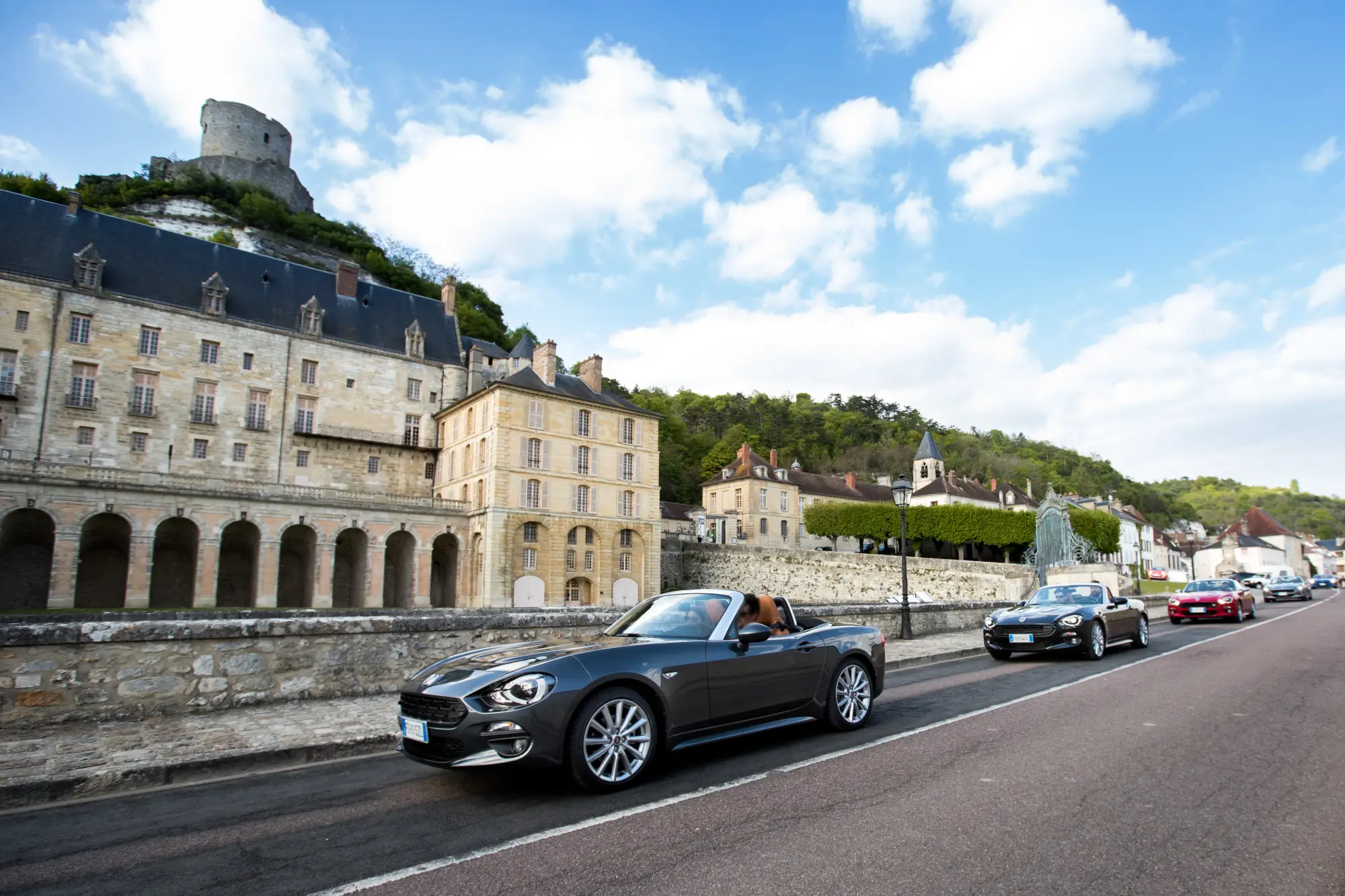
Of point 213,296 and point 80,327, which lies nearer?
point 80,327

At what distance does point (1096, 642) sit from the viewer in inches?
486

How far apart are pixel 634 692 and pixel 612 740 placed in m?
0.36

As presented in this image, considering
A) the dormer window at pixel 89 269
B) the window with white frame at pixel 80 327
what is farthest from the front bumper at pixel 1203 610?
the dormer window at pixel 89 269

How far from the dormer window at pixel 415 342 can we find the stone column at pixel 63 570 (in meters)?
23.0

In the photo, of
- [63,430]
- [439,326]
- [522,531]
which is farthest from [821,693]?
[439,326]

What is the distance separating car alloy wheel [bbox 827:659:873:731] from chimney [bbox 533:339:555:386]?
41.5m

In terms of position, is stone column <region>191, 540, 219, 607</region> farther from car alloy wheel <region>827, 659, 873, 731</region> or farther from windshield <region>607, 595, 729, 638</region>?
car alloy wheel <region>827, 659, 873, 731</region>

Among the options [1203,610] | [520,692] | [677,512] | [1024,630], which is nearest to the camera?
[520,692]

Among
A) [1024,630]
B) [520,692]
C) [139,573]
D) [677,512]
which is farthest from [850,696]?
[677,512]

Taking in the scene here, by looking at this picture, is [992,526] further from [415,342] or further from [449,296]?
[449,296]

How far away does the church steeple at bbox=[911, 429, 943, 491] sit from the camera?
79.9m

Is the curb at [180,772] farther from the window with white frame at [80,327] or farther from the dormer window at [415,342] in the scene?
the dormer window at [415,342]

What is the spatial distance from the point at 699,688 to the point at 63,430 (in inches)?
1875

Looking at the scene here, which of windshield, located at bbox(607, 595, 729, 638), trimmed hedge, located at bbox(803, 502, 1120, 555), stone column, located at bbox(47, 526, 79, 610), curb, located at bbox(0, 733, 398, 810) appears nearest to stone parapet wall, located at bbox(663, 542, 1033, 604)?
trimmed hedge, located at bbox(803, 502, 1120, 555)
